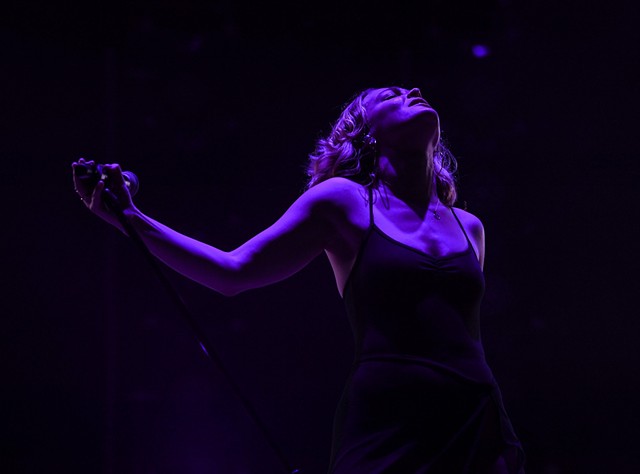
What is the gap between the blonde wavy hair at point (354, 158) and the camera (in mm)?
1623

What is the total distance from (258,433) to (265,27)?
1.77 m

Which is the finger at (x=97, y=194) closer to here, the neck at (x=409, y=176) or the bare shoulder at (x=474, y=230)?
the neck at (x=409, y=176)

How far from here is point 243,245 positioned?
1.33 meters

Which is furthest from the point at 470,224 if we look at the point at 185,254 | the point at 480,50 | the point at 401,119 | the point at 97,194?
the point at 480,50

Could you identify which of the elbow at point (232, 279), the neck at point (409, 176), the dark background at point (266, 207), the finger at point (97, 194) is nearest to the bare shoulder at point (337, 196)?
the neck at point (409, 176)

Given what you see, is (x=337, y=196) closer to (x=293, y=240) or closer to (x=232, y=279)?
(x=293, y=240)

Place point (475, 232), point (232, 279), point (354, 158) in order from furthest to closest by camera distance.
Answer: point (354, 158) → point (475, 232) → point (232, 279)

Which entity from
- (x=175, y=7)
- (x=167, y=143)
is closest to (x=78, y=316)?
(x=167, y=143)

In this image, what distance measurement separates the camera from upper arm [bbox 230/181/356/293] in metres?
1.34

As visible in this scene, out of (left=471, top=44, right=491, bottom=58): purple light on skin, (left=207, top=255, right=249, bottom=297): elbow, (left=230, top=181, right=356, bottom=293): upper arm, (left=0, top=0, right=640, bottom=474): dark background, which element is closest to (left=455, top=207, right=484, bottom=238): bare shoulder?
(left=230, top=181, right=356, bottom=293): upper arm

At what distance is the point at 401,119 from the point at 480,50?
1553 mm

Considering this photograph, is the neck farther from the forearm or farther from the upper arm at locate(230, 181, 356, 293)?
the forearm

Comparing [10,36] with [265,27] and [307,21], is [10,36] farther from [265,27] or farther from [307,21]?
[307,21]

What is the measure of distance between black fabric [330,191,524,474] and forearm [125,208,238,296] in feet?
0.86
